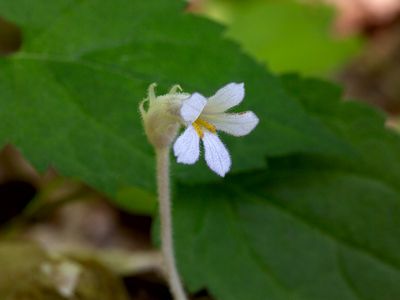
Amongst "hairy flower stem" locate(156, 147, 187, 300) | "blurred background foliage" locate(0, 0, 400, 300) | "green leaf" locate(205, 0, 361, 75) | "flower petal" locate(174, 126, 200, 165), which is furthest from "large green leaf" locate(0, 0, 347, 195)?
"green leaf" locate(205, 0, 361, 75)

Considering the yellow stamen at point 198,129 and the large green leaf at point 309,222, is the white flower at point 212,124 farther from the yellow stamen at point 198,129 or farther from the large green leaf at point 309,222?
the large green leaf at point 309,222

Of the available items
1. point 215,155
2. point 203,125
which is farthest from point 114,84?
point 215,155

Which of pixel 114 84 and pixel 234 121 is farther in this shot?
pixel 114 84

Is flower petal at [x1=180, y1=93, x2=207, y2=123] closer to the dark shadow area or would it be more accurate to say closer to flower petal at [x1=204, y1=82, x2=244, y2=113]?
flower petal at [x1=204, y1=82, x2=244, y2=113]

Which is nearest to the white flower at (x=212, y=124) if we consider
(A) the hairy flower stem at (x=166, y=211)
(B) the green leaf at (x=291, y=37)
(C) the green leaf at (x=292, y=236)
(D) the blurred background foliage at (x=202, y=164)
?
(A) the hairy flower stem at (x=166, y=211)

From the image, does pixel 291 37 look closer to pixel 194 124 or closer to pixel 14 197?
pixel 14 197

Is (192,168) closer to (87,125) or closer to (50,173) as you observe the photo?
(87,125)
